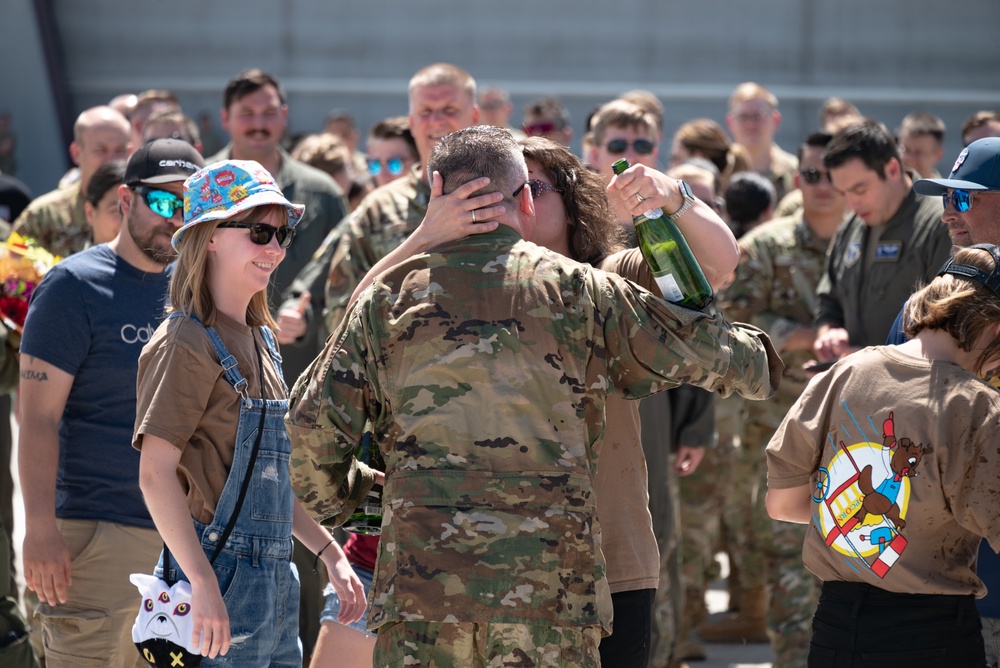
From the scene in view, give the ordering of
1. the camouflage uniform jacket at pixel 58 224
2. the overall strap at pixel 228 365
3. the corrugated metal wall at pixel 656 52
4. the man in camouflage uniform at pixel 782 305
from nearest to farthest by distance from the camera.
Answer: the overall strap at pixel 228 365 → the man in camouflage uniform at pixel 782 305 → the camouflage uniform jacket at pixel 58 224 → the corrugated metal wall at pixel 656 52

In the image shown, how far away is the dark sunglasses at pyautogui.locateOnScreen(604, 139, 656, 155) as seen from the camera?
6027mm

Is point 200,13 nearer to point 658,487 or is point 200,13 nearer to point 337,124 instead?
point 337,124

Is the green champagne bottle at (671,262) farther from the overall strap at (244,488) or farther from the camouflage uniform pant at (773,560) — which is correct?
the camouflage uniform pant at (773,560)

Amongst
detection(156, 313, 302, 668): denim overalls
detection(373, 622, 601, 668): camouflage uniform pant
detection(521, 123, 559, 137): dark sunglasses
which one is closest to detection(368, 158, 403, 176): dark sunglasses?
detection(521, 123, 559, 137): dark sunglasses

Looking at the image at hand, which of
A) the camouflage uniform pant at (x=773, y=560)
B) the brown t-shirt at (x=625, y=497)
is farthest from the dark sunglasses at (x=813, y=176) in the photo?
the brown t-shirt at (x=625, y=497)

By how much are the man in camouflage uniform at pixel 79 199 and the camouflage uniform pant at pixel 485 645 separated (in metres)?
4.64

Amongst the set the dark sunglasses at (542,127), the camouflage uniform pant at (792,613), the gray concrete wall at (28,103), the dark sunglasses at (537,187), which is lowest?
the camouflage uniform pant at (792,613)

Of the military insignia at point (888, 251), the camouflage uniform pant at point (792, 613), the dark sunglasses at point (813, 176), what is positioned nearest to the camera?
the military insignia at point (888, 251)

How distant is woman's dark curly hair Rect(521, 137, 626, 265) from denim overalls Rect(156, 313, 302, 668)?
0.93 metres

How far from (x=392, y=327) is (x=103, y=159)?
460 cm

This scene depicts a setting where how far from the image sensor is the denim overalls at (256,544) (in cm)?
321

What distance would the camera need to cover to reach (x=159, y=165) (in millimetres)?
3904

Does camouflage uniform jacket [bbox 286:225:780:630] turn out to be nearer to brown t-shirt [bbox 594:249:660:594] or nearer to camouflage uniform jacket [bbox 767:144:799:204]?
brown t-shirt [bbox 594:249:660:594]

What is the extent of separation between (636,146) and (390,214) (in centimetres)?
152
